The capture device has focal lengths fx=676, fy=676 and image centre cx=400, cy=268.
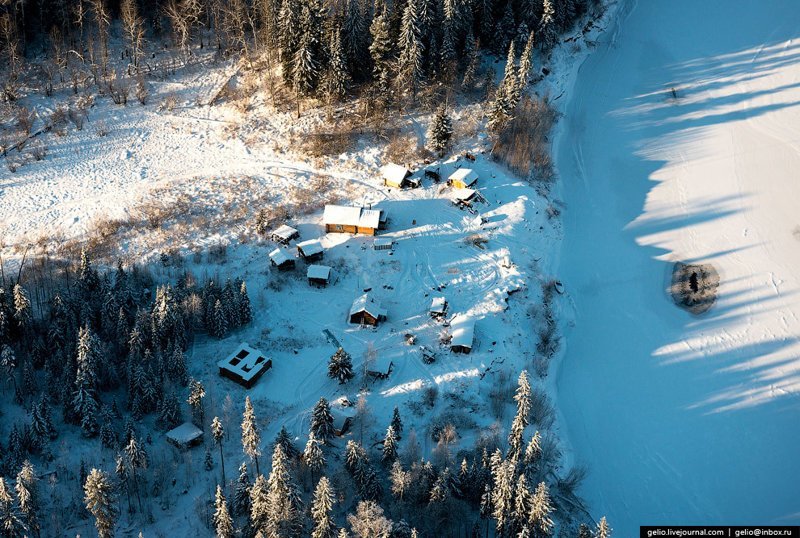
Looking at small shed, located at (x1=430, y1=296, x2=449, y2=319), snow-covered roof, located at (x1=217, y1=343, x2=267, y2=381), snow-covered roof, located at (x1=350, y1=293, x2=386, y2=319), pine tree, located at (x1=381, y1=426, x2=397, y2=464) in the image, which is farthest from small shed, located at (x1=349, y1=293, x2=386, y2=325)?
pine tree, located at (x1=381, y1=426, x2=397, y2=464)

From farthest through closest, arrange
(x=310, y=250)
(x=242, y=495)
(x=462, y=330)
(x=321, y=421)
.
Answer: (x=310, y=250) < (x=462, y=330) < (x=321, y=421) < (x=242, y=495)

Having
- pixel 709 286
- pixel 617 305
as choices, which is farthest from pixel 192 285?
pixel 709 286

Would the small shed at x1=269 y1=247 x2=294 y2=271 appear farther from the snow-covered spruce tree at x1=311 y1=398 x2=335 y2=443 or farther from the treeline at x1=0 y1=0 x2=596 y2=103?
the treeline at x1=0 y1=0 x2=596 y2=103

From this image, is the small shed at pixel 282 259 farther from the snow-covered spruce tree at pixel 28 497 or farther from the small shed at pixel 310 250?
the snow-covered spruce tree at pixel 28 497

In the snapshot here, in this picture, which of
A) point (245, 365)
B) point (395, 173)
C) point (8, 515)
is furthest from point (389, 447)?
point (395, 173)

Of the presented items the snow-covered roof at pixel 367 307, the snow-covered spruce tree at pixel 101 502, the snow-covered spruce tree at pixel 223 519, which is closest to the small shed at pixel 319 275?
the snow-covered roof at pixel 367 307

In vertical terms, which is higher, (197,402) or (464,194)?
(464,194)

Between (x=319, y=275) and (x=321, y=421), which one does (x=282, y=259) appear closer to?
(x=319, y=275)
